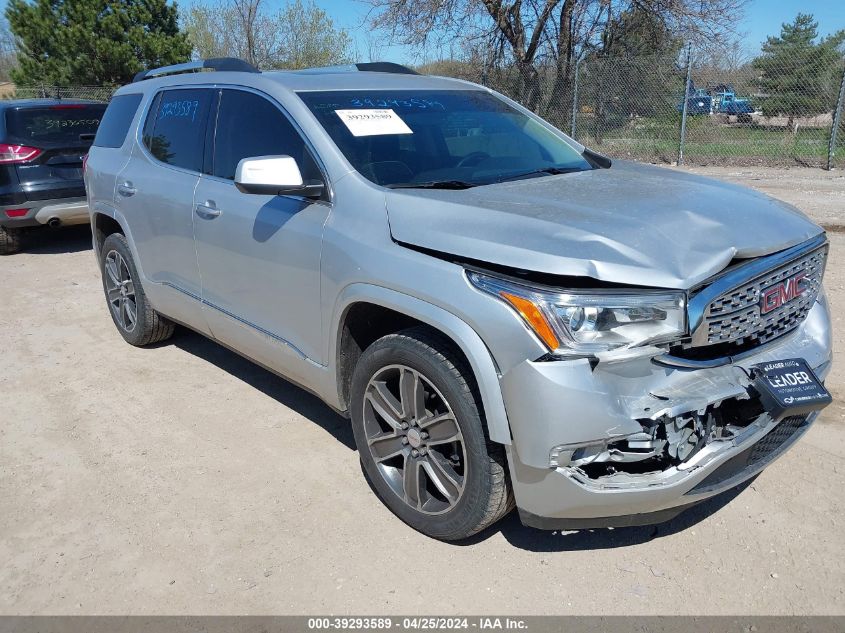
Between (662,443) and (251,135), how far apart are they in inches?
102

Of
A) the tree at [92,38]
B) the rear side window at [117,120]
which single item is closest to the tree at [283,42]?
the tree at [92,38]

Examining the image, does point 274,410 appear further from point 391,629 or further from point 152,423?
point 391,629

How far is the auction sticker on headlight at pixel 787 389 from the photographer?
2461 millimetres

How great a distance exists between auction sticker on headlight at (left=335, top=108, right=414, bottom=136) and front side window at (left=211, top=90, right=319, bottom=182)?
0.24 m

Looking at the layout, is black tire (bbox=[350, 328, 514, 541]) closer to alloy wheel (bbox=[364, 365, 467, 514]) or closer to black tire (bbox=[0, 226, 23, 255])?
alloy wheel (bbox=[364, 365, 467, 514])

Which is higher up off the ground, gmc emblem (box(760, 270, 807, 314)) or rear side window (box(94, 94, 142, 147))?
rear side window (box(94, 94, 142, 147))

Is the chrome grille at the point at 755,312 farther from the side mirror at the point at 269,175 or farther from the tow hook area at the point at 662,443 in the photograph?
the side mirror at the point at 269,175

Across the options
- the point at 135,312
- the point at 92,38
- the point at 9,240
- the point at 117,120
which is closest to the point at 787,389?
the point at 135,312

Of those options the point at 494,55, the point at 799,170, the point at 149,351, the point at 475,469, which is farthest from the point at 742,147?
the point at 475,469

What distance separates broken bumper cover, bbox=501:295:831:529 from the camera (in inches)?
Result: 91.1

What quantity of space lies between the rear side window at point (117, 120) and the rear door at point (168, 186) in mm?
323

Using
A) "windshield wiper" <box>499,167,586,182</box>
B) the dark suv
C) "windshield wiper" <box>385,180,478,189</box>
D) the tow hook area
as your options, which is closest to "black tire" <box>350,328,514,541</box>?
the tow hook area

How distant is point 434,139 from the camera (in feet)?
11.8

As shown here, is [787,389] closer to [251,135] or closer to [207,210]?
[251,135]
